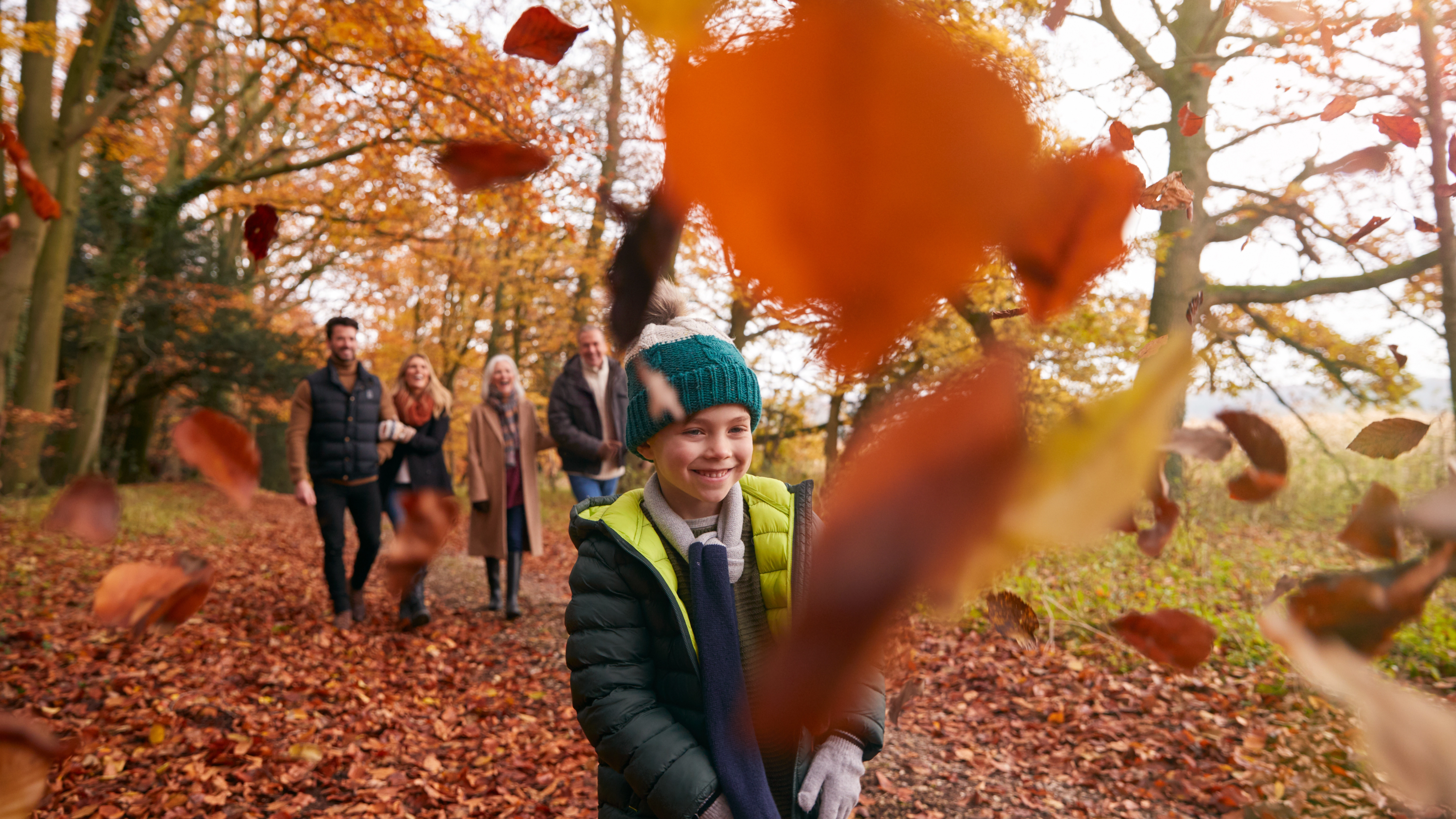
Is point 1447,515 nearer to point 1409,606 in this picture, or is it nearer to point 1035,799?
point 1409,606

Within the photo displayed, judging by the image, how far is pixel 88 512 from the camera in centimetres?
423

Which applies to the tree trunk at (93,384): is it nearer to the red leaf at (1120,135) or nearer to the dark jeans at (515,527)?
the dark jeans at (515,527)

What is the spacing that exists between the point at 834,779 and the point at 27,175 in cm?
273

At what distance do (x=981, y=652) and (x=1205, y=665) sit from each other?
1.15 m

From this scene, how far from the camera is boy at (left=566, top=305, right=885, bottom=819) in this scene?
1.29 meters

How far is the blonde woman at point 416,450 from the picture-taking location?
4684 millimetres

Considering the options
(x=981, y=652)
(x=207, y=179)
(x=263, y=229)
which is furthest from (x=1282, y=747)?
(x=207, y=179)

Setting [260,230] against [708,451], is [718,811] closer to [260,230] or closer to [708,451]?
[708,451]

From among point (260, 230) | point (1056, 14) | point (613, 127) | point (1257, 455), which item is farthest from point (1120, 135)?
point (613, 127)

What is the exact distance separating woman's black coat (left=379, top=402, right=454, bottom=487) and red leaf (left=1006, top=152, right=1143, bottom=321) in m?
4.14

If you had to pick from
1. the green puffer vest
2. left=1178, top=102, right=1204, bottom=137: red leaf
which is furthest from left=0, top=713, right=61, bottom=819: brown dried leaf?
left=1178, top=102, right=1204, bottom=137: red leaf

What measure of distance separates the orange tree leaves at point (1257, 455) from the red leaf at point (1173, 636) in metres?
0.55

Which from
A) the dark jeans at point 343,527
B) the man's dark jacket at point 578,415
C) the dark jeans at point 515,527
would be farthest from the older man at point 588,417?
the dark jeans at point 343,527

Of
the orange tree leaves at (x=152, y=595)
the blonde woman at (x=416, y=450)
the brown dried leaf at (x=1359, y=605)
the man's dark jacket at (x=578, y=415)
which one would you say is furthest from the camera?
the blonde woman at (x=416, y=450)
